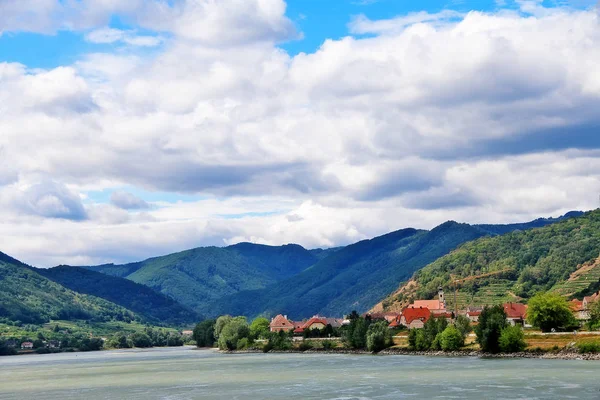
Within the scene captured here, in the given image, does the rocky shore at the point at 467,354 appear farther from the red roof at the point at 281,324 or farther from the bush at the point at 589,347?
the red roof at the point at 281,324

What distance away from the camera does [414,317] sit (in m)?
158

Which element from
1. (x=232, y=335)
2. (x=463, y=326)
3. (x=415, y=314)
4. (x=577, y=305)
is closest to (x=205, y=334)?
(x=232, y=335)

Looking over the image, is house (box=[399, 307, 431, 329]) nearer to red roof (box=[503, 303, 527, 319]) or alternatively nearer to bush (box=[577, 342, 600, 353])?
red roof (box=[503, 303, 527, 319])

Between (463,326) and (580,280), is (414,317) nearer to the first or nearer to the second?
(463,326)

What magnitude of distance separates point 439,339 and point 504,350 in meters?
15.1

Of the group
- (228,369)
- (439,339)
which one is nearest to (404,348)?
(439,339)

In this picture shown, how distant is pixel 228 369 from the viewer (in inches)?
3912

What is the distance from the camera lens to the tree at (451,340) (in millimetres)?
108438

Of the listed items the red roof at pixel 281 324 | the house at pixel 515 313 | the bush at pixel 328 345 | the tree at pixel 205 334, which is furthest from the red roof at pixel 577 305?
the tree at pixel 205 334

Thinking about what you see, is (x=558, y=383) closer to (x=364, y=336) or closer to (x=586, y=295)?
(x=364, y=336)

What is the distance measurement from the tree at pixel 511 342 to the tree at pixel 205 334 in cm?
10305

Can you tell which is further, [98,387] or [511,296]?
[511,296]

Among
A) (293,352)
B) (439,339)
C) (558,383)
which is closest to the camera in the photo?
(558,383)

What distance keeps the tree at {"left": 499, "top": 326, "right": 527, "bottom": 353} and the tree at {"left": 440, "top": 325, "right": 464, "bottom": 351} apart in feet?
37.8
